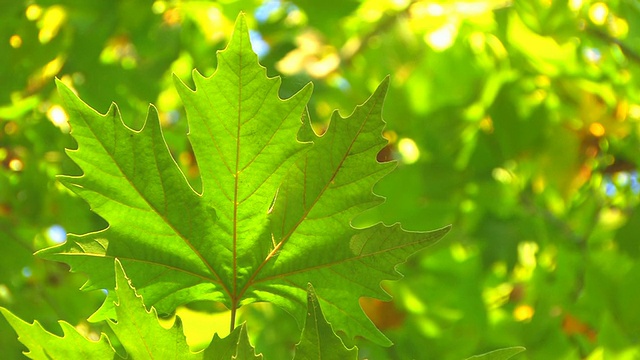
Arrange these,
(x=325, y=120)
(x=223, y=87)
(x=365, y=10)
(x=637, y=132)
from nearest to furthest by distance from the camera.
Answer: (x=223, y=87)
(x=637, y=132)
(x=325, y=120)
(x=365, y=10)

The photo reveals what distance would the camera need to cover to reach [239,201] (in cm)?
69

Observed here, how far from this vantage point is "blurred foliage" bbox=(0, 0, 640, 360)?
149 cm

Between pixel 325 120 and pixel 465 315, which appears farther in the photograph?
pixel 325 120

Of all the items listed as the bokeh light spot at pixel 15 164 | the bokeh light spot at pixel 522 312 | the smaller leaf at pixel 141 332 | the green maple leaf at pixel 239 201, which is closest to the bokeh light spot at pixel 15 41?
the bokeh light spot at pixel 15 164

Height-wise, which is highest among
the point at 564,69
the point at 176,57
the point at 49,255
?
the point at 176,57

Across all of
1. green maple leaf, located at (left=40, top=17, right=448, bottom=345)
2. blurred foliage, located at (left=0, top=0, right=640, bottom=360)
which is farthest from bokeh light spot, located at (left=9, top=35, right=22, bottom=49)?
green maple leaf, located at (left=40, top=17, right=448, bottom=345)

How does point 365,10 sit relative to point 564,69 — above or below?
above

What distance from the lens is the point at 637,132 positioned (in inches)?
74.5

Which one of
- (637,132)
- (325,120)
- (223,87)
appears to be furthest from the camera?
(325,120)

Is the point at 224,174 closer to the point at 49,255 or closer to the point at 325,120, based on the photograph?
the point at 49,255

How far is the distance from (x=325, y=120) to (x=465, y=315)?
618 mm

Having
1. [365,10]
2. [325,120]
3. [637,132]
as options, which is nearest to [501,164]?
[637,132]

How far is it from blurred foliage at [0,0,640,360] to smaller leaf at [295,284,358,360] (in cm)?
79

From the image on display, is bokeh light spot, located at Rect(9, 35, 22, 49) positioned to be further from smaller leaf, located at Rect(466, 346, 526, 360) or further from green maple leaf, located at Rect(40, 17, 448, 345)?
smaller leaf, located at Rect(466, 346, 526, 360)
